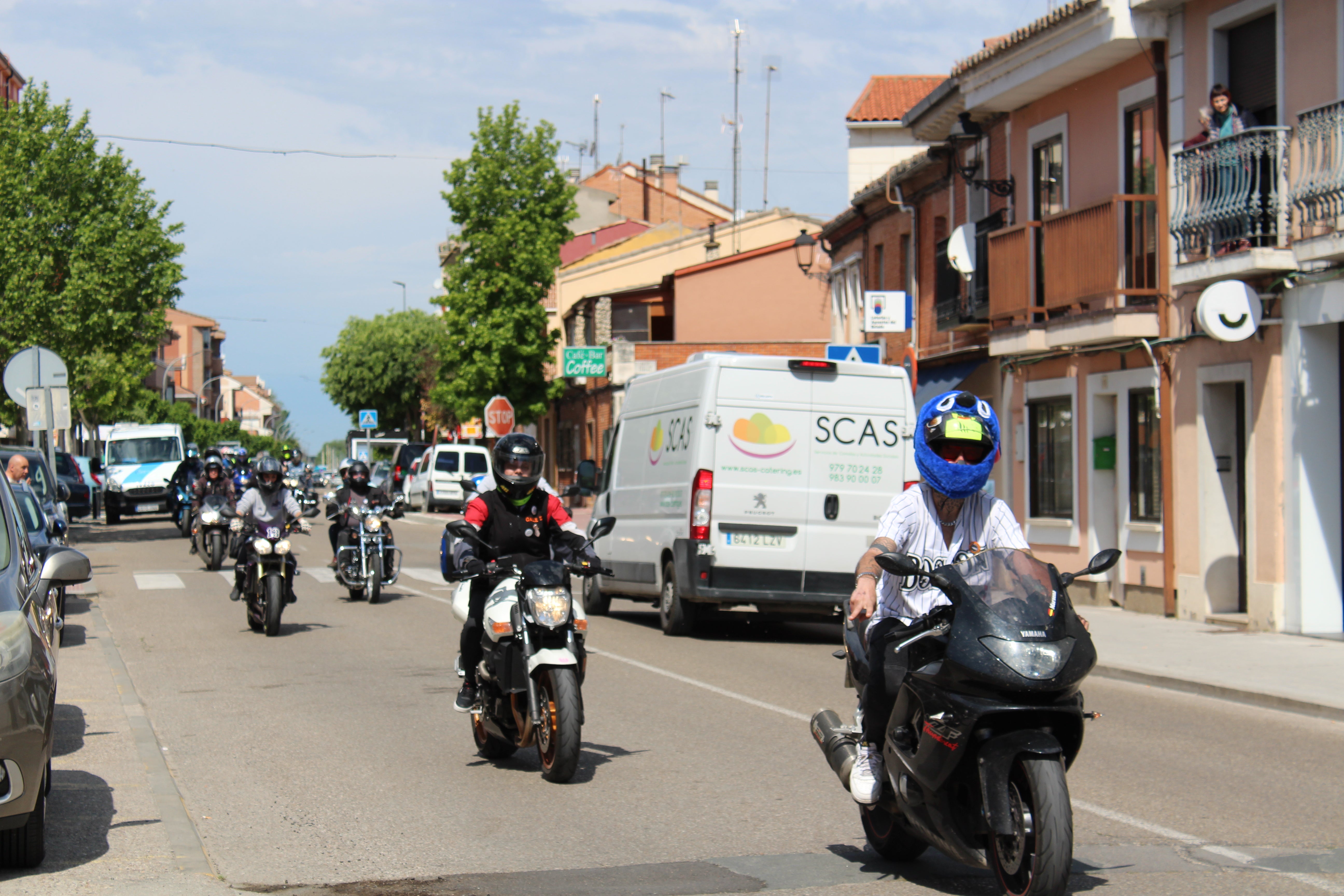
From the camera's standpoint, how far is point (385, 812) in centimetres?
678

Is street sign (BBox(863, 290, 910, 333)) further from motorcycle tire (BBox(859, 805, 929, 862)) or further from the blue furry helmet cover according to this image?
the blue furry helmet cover

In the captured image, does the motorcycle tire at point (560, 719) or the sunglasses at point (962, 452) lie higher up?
the sunglasses at point (962, 452)

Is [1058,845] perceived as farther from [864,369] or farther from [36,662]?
[864,369]

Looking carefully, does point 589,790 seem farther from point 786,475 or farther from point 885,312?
point 885,312

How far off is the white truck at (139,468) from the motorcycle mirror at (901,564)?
112 ft

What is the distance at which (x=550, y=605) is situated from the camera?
7301 mm

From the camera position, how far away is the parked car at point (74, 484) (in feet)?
109

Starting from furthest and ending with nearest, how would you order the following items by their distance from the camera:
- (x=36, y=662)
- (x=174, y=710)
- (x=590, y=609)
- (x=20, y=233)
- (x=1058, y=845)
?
(x=20, y=233)
(x=590, y=609)
(x=174, y=710)
(x=36, y=662)
(x=1058, y=845)

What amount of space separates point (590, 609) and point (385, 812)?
11.4 m

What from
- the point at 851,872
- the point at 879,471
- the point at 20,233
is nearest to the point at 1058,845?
the point at 851,872

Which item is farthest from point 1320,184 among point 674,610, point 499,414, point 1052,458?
point 499,414

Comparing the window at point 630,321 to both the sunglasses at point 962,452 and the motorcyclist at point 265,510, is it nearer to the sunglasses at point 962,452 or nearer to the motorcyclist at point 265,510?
the motorcyclist at point 265,510

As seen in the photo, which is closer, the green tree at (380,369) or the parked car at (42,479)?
the parked car at (42,479)

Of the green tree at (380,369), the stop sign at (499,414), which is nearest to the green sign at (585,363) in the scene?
the stop sign at (499,414)
